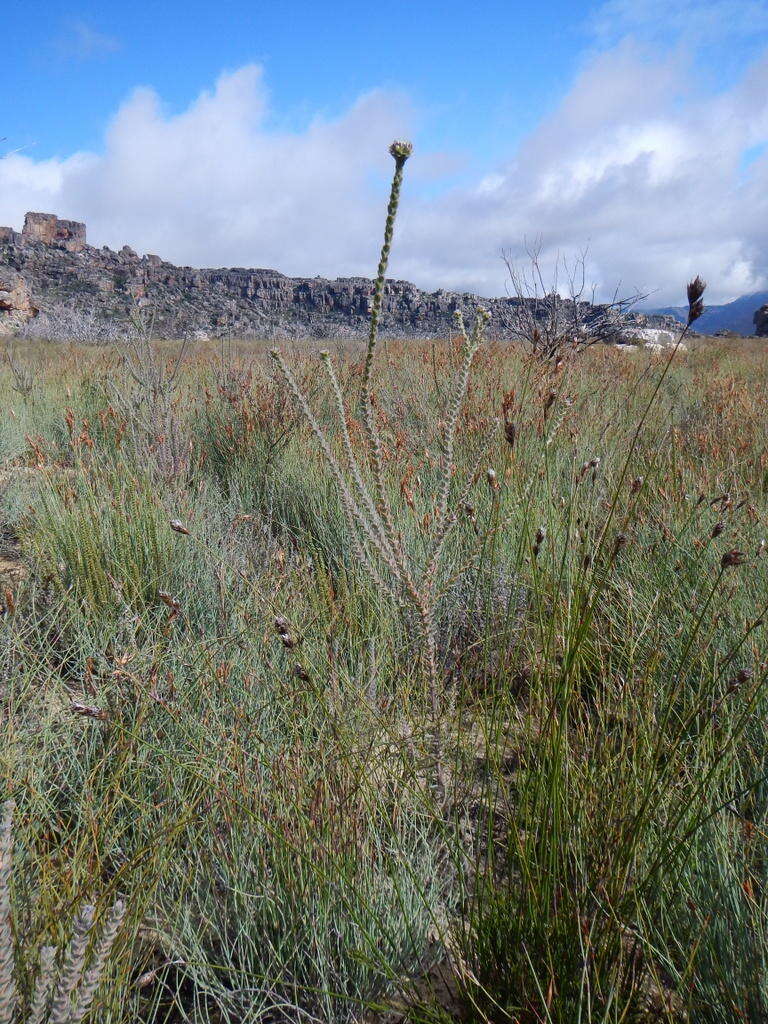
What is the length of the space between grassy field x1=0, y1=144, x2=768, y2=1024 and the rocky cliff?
858 inches

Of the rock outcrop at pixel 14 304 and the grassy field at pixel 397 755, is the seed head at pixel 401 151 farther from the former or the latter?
the rock outcrop at pixel 14 304

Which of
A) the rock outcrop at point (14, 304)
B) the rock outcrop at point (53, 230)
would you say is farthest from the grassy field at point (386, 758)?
the rock outcrop at point (53, 230)

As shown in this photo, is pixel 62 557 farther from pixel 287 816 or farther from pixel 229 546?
pixel 287 816

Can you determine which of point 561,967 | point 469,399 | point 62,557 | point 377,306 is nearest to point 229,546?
point 62,557

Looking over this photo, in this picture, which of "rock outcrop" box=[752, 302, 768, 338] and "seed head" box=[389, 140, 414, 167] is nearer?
"seed head" box=[389, 140, 414, 167]

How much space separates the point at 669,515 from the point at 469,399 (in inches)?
94.9

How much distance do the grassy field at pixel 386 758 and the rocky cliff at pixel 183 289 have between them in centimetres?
2180

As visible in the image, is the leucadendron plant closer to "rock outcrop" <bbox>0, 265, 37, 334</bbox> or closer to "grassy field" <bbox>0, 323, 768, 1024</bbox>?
"grassy field" <bbox>0, 323, 768, 1024</bbox>

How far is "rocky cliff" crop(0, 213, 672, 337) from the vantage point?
37.5 meters

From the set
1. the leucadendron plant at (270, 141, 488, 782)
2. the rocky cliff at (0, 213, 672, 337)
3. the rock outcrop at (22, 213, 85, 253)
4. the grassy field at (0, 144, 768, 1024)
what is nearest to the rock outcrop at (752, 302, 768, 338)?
the rocky cliff at (0, 213, 672, 337)

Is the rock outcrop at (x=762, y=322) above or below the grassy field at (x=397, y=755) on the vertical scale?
above

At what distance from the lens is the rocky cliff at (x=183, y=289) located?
3747cm

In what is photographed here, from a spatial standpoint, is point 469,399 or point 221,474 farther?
point 469,399

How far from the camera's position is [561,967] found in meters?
0.98
